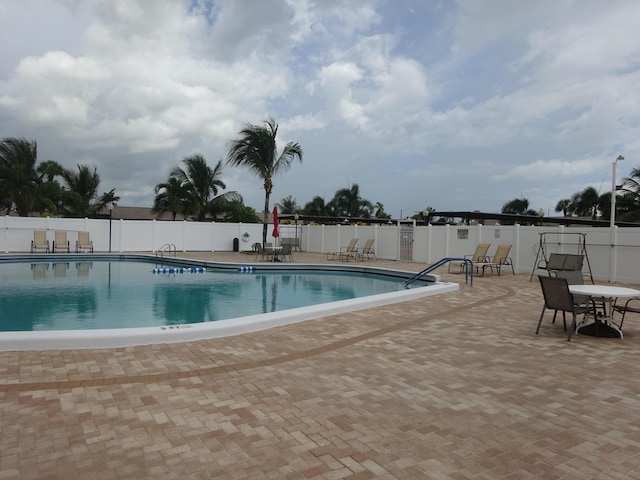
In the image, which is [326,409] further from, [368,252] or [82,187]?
[82,187]

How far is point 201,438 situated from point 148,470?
43 cm

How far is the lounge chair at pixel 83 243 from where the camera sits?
20.9 m

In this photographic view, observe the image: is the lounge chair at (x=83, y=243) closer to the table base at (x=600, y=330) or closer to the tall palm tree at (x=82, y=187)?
the tall palm tree at (x=82, y=187)

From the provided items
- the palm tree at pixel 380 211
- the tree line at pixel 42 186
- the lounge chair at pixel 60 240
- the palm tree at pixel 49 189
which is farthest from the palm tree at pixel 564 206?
the palm tree at pixel 49 189

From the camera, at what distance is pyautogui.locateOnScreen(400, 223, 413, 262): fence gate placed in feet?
62.0

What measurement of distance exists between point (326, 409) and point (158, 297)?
26.6 ft

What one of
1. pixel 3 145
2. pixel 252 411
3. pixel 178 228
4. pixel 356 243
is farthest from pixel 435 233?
pixel 3 145

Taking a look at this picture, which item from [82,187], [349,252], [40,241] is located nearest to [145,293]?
[349,252]

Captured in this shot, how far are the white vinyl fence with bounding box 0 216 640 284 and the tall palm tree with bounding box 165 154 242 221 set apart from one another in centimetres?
486

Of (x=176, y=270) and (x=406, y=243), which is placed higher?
(x=406, y=243)

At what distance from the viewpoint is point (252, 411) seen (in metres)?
3.27

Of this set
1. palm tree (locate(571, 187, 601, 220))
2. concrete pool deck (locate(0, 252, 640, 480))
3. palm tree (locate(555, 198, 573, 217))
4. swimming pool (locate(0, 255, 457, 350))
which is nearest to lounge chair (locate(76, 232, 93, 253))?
swimming pool (locate(0, 255, 457, 350))

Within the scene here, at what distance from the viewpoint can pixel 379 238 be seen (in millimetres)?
20281

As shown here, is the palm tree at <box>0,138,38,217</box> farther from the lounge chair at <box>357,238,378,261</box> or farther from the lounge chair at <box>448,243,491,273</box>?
the lounge chair at <box>448,243,491,273</box>
